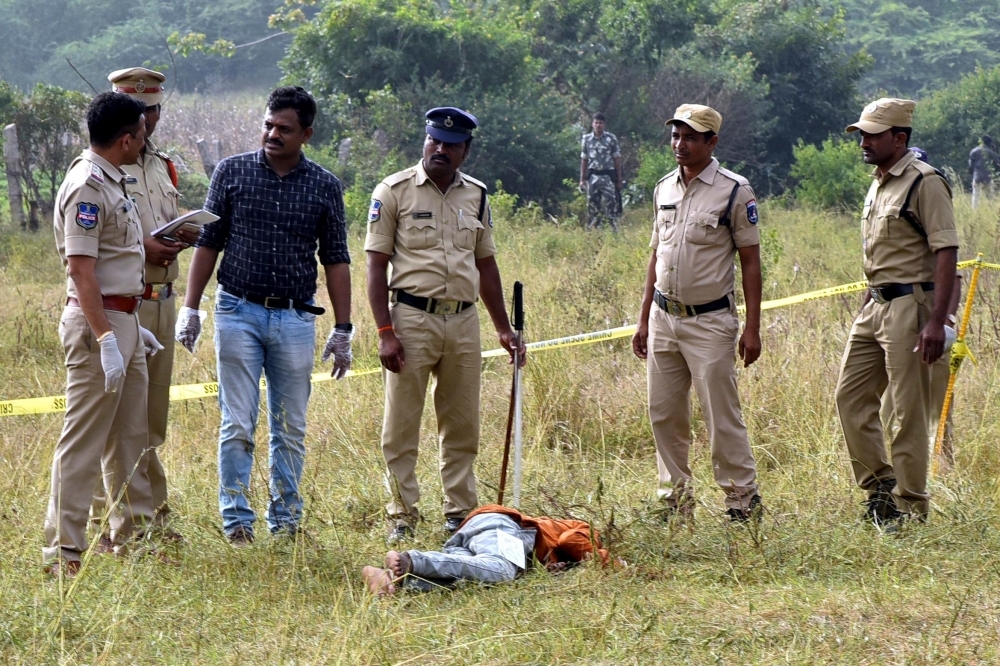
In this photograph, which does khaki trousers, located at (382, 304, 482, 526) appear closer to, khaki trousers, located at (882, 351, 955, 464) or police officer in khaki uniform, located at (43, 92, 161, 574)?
police officer in khaki uniform, located at (43, 92, 161, 574)

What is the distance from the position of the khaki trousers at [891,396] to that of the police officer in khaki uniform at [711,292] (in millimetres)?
477

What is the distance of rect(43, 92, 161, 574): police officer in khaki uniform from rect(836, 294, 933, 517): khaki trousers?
10.4 feet

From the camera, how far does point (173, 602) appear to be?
423 centimetres

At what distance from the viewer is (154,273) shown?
5.18m

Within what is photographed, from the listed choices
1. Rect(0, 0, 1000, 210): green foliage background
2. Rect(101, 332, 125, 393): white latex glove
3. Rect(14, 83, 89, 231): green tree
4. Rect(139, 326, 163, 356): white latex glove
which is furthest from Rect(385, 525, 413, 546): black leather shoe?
Rect(14, 83, 89, 231): green tree

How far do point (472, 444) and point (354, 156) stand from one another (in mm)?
12774

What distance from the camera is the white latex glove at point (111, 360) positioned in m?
4.46

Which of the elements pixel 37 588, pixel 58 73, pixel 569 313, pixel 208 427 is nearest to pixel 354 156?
pixel 569 313

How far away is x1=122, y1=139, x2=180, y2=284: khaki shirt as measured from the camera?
5.18m

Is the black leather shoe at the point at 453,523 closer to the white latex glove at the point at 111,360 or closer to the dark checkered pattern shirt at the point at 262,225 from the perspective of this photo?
the dark checkered pattern shirt at the point at 262,225

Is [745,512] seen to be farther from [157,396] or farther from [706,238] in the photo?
[157,396]

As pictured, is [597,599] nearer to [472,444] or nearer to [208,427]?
[472,444]

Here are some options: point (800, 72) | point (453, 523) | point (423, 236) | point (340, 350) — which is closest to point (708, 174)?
point (423, 236)

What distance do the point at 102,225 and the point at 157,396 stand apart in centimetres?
101
